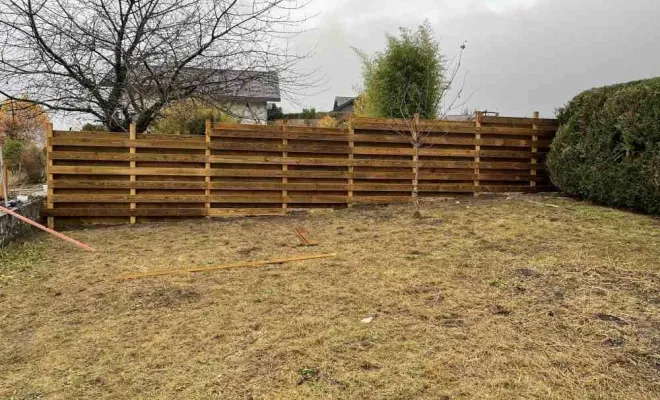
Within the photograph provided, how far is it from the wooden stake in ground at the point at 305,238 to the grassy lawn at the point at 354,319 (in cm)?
16

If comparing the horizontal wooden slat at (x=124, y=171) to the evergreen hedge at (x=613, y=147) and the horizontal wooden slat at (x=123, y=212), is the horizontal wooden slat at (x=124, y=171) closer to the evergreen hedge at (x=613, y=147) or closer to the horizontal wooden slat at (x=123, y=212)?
the horizontal wooden slat at (x=123, y=212)

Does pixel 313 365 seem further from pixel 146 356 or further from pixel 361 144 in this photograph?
pixel 361 144

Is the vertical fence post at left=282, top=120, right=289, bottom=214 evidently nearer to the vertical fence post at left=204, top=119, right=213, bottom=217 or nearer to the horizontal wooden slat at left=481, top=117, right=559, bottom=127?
the vertical fence post at left=204, top=119, right=213, bottom=217

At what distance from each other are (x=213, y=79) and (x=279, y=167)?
2.12 metres

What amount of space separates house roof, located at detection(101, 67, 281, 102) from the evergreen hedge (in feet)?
16.5

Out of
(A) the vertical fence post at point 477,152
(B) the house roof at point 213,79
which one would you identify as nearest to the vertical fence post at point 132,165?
(B) the house roof at point 213,79

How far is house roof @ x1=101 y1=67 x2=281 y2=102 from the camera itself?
7527 millimetres

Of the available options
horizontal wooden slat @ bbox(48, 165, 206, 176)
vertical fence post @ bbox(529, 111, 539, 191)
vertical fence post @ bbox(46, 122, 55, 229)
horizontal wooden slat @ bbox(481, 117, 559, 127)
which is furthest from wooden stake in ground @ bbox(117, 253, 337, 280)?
vertical fence post @ bbox(529, 111, 539, 191)

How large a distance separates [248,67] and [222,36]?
646mm

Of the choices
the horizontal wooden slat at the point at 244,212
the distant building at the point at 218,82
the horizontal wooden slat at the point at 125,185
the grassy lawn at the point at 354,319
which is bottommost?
the grassy lawn at the point at 354,319

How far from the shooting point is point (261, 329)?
294cm

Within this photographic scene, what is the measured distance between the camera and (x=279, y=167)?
24.1ft

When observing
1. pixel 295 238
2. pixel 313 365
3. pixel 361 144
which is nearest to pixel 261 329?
pixel 313 365

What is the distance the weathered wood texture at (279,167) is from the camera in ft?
22.2
